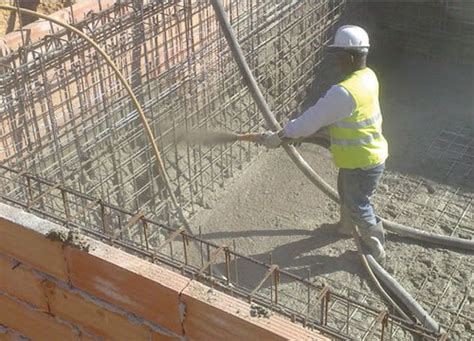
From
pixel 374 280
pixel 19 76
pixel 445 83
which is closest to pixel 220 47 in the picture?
pixel 19 76

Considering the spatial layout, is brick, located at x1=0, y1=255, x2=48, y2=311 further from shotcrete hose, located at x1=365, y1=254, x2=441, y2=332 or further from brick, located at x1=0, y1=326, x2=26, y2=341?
shotcrete hose, located at x1=365, y1=254, x2=441, y2=332

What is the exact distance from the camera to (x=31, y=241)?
9.05 feet

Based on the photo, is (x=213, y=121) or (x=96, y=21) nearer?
(x=96, y=21)

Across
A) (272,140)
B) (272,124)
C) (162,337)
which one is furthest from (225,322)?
(272,124)

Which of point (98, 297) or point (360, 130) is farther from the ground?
point (360, 130)

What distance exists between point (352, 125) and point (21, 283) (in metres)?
2.21

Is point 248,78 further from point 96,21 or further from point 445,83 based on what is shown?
point 445,83

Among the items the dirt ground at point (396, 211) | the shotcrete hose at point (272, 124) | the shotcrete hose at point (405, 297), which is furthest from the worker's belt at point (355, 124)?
the dirt ground at point (396, 211)

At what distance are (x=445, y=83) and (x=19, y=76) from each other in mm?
4425

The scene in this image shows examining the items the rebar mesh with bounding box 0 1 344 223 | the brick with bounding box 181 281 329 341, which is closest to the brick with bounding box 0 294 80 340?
the brick with bounding box 181 281 329 341

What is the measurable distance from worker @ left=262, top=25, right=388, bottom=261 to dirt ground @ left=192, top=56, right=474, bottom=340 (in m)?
0.42

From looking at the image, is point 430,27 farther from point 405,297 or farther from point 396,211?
point 405,297

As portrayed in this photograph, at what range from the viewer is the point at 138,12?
4793 millimetres

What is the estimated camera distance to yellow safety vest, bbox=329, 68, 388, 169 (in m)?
4.23
